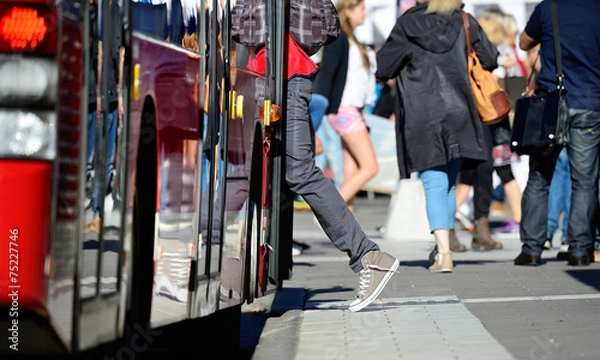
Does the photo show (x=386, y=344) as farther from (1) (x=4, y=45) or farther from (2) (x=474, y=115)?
(2) (x=474, y=115)

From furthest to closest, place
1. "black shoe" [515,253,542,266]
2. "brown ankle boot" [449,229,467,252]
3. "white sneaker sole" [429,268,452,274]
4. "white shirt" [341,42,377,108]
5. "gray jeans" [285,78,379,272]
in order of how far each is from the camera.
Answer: "white shirt" [341,42,377,108]
"brown ankle boot" [449,229,467,252]
"black shoe" [515,253,542,266]
"white sneaker sole" [429,268,452,274]
"gray jeans" [285,78,379,272]

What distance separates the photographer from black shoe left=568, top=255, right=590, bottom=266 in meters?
10.3

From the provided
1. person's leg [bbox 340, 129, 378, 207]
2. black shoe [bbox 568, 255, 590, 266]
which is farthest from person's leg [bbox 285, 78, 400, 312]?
person's leg [bbox 340, 129, 378, 207]

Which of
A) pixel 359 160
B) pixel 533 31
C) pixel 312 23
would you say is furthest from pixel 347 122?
pixel 312 23

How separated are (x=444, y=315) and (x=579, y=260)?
332 centimetres

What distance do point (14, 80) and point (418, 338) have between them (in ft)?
10.2

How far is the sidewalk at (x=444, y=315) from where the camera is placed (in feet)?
20.1

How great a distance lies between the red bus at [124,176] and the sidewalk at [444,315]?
0.52 metres

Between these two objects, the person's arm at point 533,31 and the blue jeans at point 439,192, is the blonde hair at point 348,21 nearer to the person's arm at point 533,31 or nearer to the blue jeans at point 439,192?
the person's arm at point 533,31

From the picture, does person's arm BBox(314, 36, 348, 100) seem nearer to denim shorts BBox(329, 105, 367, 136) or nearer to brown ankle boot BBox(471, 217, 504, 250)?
denim shorts BBox(329, 105, 367, 136)

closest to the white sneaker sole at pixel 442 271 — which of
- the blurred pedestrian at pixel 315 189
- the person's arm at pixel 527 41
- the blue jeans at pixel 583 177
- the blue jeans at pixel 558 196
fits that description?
the blue jeans at pixel 583 177

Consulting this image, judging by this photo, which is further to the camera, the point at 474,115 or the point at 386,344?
the point at 474,115

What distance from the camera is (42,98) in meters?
3.73

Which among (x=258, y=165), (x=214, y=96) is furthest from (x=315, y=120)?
(x=214, y=96)
